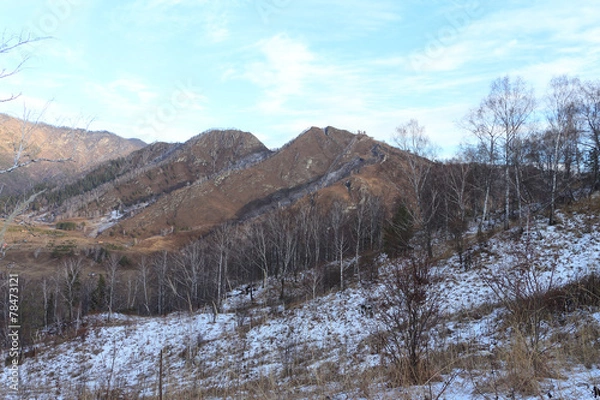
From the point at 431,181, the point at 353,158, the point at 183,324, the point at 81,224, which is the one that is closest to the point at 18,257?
the point at 81,224

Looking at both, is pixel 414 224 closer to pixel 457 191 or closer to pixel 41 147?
pixel 457 191

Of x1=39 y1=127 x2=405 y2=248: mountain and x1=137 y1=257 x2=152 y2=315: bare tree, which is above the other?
x1=39 y1=127 x2=405 y2=248: mountain

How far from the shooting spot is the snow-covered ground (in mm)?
10016

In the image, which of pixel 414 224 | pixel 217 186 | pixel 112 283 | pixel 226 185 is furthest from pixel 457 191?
pixel 217 186

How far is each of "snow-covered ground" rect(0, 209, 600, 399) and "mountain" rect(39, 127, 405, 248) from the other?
213 ft

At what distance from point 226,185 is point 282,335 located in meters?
130

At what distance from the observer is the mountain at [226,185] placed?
350ft

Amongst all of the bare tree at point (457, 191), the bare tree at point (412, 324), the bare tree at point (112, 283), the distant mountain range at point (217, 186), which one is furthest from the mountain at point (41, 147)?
the distant mountain range at point (217, 186)

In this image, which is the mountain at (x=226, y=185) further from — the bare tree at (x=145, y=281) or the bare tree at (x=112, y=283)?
the bare tree at (x=112, y=283)

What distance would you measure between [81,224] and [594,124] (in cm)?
13784

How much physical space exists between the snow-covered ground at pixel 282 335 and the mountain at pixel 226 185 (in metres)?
65.0

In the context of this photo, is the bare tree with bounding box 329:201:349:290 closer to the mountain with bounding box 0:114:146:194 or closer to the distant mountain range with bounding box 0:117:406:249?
the mountain with bounding box 0:114:146:194

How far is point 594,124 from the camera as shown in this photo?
85.7 ft

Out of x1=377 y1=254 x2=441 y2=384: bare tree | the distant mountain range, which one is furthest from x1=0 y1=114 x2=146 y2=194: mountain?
the distant mountain range
